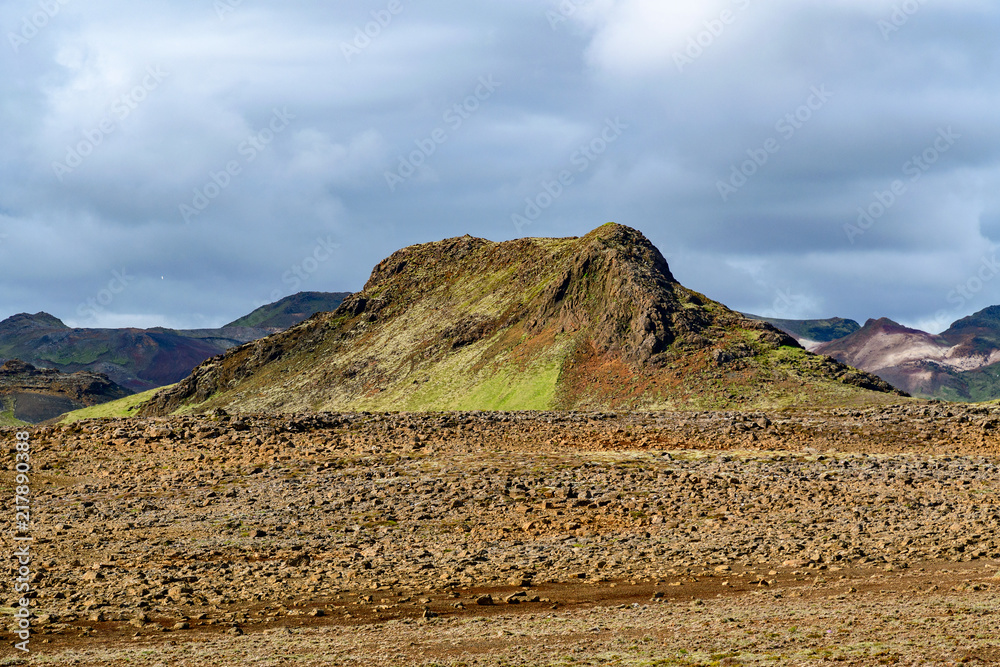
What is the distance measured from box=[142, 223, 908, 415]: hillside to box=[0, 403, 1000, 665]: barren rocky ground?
47326 mm

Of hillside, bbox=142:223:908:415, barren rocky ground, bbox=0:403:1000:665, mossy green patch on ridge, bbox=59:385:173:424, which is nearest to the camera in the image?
barren rocky ground, bbox=0:403:1000:665

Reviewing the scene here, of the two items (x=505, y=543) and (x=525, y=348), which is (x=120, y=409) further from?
(x=505, y=543)

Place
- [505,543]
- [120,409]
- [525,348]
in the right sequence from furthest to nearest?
1. [120,409]
2. [525,348]
3. [505,543]

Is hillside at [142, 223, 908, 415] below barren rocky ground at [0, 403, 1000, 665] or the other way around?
the other way around

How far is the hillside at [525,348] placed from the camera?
98688mm

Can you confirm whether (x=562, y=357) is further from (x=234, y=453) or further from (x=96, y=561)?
(x=96, y=561)

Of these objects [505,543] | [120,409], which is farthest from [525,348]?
[505,543]

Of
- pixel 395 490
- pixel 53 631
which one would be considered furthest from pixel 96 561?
pixel 395 490

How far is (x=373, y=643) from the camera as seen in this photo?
58.1 feet

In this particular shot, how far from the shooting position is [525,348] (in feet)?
391

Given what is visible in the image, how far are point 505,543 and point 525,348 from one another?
9134 centimetres

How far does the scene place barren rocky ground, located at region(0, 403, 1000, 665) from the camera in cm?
1730

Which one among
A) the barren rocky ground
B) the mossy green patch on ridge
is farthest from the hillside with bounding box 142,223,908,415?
the barren rocky ground

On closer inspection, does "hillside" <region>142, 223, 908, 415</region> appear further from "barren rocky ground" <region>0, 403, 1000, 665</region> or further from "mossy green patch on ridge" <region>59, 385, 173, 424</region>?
"barren rocky ground" <region>0, 403, 1000, 665</region>
